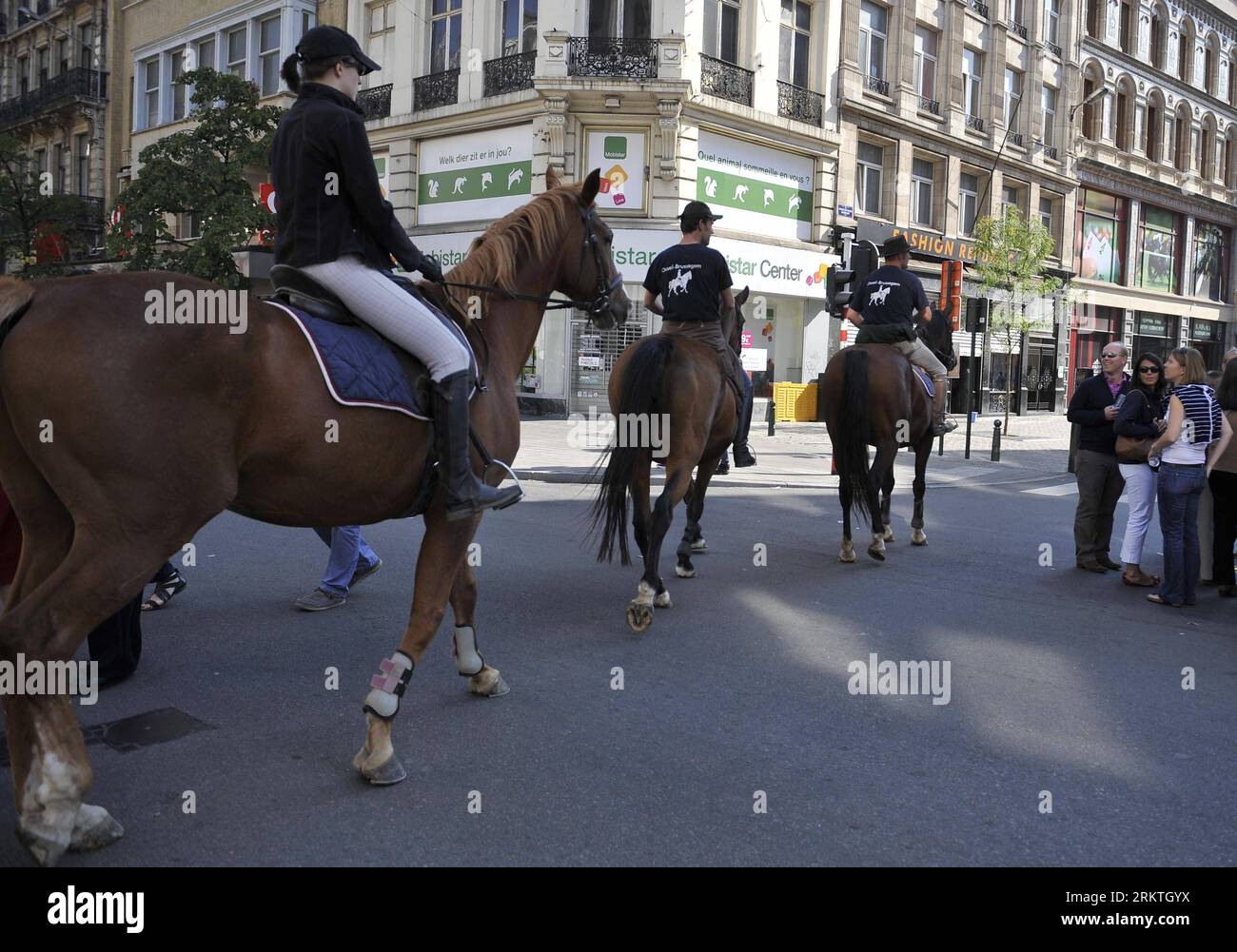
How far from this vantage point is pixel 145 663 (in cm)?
540

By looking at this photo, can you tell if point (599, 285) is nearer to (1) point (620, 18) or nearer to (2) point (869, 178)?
(1) point (620, 18)

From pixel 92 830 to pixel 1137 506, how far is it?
26.5ft

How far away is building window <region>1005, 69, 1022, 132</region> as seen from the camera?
1347 inches

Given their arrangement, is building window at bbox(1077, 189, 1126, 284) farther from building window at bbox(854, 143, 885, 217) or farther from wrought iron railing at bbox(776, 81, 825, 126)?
wrought iron railing at bbox(776, 81, 825, 126)

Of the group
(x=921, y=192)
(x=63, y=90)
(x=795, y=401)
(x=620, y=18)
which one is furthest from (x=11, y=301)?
(x=63, y=90)

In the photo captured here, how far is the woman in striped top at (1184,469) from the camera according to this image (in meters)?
7.89

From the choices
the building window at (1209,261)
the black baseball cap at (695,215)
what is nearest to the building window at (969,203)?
the building window at (1209,261)

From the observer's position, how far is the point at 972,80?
3322 centimetres

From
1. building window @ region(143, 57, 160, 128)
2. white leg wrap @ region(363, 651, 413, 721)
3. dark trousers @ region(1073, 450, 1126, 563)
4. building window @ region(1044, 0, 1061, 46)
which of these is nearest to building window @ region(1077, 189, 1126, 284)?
building window @ region(1044, 0, 1061, 46)

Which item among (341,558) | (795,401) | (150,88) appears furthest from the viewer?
(150,88)

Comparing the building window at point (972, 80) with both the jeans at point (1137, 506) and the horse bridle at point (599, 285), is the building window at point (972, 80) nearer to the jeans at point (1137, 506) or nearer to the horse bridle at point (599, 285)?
the jeans at point (1137, 506)

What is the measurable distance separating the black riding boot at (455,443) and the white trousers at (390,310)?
0.24 feet

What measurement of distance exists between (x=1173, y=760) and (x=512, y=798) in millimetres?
2851

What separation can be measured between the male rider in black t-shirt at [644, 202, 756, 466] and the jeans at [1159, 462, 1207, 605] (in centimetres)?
352
